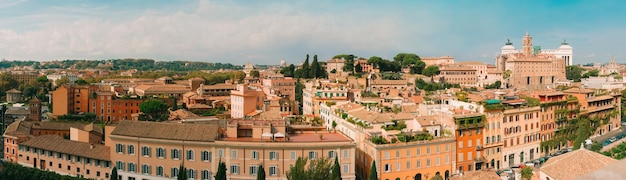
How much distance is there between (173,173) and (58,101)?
29.0m

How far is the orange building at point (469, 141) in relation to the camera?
32625 millimetres

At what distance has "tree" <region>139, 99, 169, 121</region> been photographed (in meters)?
47.6

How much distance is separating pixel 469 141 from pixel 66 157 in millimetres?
25750

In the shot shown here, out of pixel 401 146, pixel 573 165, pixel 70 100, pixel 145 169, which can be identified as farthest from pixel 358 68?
pixel 573 165

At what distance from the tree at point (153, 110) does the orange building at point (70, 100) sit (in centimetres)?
840

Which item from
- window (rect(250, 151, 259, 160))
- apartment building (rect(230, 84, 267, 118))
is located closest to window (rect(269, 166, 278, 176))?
window (rect(250, 151, 259, 160))

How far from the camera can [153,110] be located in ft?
157

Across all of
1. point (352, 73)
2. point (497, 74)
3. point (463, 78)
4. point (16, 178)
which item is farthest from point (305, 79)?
point (16, 178)

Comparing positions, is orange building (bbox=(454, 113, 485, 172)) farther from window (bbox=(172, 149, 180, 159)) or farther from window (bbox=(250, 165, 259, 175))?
window (bbox=(172, 149, 180, 159))

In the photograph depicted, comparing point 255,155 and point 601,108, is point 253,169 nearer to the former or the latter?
point 255,155

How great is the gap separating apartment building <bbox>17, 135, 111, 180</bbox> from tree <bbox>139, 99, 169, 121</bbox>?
42.6 feet

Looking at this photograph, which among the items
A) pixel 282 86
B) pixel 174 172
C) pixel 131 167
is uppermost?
pixel 282 86

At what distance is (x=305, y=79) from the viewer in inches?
2712

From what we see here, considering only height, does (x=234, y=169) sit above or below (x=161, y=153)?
below
